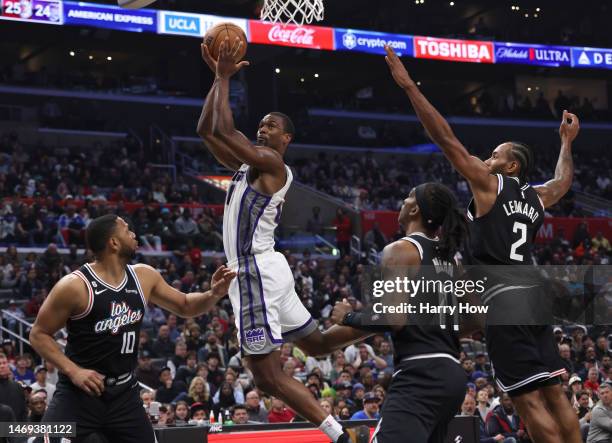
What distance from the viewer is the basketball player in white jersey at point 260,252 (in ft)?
18.8

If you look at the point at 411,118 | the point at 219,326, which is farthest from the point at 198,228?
the point at 411,118

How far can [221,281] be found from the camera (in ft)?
18.8

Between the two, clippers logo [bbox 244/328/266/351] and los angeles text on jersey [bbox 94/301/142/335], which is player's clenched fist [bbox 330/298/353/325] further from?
los angeles text on jersey [bbox 94/301/142/335]

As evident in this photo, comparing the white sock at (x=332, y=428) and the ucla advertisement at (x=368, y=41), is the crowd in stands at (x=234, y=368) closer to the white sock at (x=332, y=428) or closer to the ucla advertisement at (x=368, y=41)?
the white sock at (x=332, y=428)

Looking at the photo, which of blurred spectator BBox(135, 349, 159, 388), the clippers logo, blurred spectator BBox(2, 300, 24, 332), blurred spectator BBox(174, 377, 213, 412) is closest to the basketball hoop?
the clippers logo

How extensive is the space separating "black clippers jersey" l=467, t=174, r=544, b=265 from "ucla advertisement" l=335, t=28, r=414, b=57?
2060cm

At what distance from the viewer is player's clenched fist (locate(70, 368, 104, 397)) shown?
5.06m

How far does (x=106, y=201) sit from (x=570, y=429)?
1706 centimetres

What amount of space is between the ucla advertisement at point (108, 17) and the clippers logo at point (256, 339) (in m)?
18.4

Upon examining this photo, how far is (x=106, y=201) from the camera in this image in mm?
21297

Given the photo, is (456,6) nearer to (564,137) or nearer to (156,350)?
(156,350)

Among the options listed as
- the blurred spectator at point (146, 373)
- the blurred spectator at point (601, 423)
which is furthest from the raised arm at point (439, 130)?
the blurred spectator at point (146, 373)

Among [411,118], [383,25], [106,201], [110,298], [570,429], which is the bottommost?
[570,429]

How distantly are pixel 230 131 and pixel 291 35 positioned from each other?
19676 mm
